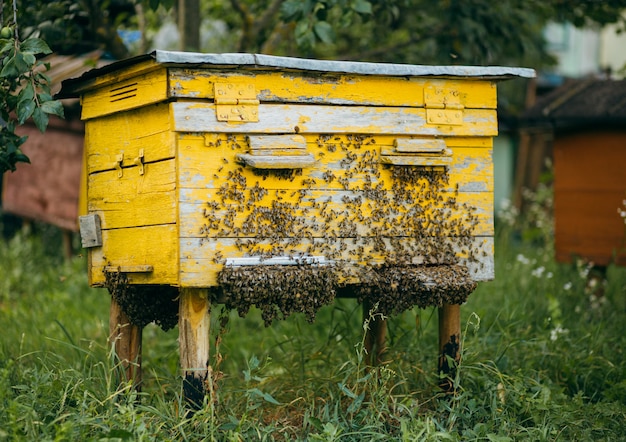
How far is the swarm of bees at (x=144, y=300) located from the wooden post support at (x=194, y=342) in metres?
0.39

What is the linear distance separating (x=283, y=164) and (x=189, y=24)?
3065mm

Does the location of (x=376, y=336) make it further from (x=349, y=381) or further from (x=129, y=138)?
(x=129, y=138)

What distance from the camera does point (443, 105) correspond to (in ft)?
14.0

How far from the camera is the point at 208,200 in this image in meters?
3.77

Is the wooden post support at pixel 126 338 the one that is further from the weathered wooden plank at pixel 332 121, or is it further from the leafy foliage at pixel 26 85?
the weathered wooden plank at pixel 332 121

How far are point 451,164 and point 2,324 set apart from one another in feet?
12.3

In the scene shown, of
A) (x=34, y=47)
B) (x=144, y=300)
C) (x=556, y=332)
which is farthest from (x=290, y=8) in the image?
(x=556, y=332)

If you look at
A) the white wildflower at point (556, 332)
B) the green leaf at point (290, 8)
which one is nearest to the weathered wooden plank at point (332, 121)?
the green leaf at point (290, 8)

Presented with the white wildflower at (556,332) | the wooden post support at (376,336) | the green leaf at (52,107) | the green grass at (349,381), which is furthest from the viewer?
the white wildflower at (556,332)

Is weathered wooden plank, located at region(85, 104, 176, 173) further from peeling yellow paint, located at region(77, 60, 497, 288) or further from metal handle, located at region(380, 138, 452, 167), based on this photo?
metal handle, located at region(380, 138, 452, 167)

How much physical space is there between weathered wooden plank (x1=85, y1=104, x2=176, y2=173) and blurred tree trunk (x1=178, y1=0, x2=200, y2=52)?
213cm

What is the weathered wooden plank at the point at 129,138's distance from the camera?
3863mm

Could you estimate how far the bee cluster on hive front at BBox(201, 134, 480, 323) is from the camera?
3.82 m

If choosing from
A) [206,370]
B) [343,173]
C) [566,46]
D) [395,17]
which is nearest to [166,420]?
[206,370]
